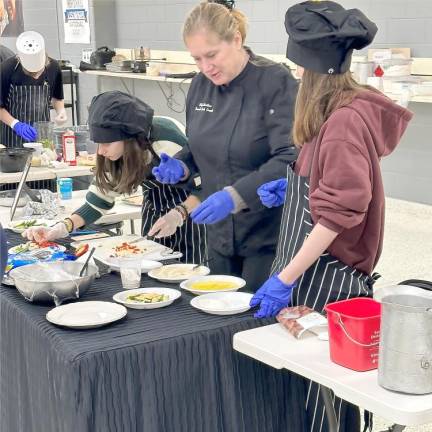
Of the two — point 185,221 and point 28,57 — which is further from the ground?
point 28,57

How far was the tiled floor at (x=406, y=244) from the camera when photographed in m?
Result: 4.67

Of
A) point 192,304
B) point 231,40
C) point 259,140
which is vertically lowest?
point 192,304

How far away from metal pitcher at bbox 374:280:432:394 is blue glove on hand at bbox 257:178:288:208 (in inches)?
32.4

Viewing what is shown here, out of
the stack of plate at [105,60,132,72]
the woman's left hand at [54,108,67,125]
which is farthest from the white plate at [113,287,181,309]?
the stack of plate at [105,60,132,72]

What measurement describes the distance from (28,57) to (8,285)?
307 cm

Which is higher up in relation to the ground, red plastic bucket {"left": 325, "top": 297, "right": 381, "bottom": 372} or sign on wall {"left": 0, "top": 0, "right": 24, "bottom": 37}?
sign on wall {"left": 0, "top": 0, "right": 24, "bottom": 37}

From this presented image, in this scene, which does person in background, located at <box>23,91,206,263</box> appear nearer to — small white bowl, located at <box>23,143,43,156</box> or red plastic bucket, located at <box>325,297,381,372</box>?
red plastic bucket, located at <box>325,297,381,372</box>

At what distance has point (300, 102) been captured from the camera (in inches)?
79.3

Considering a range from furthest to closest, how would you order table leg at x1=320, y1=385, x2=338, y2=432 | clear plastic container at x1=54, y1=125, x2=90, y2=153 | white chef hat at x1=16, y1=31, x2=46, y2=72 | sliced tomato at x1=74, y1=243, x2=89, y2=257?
white chef hat at x1=16, y1=31, x2=46, y2=72 → clear plastic container at x1=54, y1=125, x2=90, y2=153 → sliced tomato at x1=74, y1=243, x2=89, y2=257 → table leg at x1=320, y1=385, x2=338, y2=432

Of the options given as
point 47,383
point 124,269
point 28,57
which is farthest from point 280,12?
point 47,383

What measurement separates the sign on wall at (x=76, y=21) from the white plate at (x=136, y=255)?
267 inches

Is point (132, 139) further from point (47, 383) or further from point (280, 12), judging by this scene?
point (280, 12)

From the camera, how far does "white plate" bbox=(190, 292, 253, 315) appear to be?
2090 millimetres

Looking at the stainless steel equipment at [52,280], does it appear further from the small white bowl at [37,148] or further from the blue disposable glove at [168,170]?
the small white bowl at [37,148]
